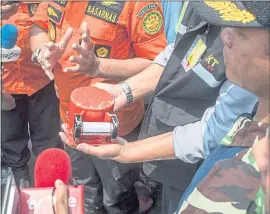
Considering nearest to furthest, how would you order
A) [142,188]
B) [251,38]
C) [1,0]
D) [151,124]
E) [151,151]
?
[251,38]
[151,151]
[151,124]
[1,0]
[142,188]

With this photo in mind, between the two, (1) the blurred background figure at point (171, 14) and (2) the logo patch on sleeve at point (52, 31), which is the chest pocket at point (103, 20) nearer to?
(2) the logo patch on sleeve at point (52, 31)

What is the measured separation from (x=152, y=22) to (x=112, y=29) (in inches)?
6.2

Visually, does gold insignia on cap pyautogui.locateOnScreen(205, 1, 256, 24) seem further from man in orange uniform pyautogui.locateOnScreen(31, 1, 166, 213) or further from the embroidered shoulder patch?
the embroidered shoulder patch

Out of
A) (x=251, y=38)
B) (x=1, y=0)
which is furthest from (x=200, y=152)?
(x=1, y=0)

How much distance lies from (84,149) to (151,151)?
0.68ft

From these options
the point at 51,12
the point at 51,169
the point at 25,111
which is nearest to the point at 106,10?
the point at 51,12

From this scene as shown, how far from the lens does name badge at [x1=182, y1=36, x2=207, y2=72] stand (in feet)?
4.86

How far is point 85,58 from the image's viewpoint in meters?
1.80

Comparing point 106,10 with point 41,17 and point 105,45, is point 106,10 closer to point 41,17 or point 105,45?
point 105,45

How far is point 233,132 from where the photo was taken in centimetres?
112

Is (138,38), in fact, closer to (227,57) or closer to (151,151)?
(151,151)

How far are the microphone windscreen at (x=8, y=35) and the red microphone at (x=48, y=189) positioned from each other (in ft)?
3.14

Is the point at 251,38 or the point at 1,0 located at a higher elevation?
the point at 251,38

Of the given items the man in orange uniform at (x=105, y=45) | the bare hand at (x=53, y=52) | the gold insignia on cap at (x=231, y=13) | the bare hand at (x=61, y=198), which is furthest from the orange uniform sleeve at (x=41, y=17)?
the gold insignia on cap at (x=231, y=13)
